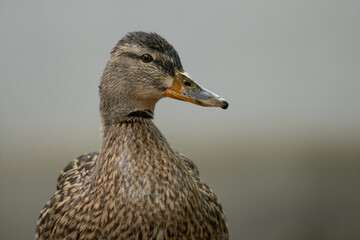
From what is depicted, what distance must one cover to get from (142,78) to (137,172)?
23 centimetres

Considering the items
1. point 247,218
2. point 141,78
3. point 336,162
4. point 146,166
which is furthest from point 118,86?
point 336,162

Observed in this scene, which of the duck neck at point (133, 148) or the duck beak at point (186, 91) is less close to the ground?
the duck beak at point (186, 91)

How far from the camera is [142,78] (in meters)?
1.13

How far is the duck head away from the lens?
1120 millimetres

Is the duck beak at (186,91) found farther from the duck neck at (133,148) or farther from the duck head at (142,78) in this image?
the duck neck at (133,148)

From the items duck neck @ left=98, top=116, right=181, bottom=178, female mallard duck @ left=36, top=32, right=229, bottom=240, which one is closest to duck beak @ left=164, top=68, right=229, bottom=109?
female mallard duck @ left=36, top=32, right=229, bottom=240

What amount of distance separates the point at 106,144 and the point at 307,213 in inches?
60.7

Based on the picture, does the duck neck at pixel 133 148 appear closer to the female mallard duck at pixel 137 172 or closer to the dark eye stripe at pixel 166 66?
the female mallard duck at pixel 137 172

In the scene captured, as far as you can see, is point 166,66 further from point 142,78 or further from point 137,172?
point 137,172

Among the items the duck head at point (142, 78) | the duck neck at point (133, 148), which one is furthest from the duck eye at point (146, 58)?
the duck neck at point (133, 148)

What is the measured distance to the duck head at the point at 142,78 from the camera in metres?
1.12

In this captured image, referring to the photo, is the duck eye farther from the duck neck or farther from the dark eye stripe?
the duck neck

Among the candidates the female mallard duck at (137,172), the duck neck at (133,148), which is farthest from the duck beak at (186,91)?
the duck neck at (133,148)

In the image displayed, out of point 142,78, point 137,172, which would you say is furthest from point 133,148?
point 142,78
